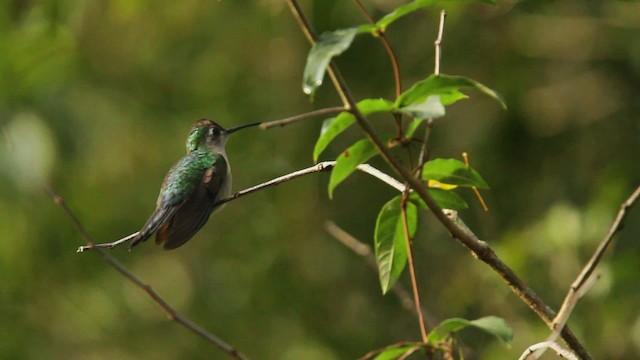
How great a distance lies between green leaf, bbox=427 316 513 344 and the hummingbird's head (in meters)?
2.27

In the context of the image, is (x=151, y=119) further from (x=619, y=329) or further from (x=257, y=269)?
(x=619, y=329)

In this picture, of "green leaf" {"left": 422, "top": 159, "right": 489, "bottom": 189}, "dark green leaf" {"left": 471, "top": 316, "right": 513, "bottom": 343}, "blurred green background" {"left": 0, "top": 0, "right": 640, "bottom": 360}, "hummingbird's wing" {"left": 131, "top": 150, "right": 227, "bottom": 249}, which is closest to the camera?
"dark green leaf" {"left": 471, "top": 316, "right": 513, "bottom": 343}

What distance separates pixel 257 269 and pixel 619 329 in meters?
2.27

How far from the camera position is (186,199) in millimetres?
3029

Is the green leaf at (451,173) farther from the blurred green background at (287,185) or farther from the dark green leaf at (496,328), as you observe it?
the blurred green background at (287,185)

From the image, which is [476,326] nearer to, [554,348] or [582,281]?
[554,348]

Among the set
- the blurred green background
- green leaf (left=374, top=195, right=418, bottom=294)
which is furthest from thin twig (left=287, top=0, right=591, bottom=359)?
the blurred green background

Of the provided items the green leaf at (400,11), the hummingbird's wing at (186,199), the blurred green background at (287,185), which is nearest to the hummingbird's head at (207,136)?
the hummingbird's wing at (186,199)

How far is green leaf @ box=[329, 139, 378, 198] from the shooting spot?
1.63m

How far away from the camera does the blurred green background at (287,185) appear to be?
5664mm

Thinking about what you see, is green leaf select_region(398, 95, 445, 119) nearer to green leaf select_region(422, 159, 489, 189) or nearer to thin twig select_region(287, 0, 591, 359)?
thin twig select_region(287, 0, 591, 359)

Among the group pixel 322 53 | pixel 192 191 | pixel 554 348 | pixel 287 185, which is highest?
pixel 322 53

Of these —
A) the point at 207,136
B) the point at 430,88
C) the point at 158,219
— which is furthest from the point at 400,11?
the point at 207,136

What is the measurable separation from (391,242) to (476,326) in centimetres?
31
